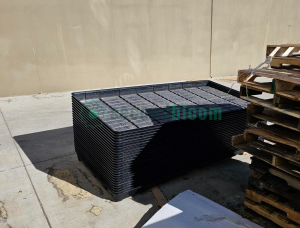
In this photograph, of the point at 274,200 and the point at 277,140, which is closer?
the point at 277,140

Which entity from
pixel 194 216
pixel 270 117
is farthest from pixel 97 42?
pixel 194 216

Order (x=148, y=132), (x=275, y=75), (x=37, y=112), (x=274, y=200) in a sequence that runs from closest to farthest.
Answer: (x=275, y=75), (x=274, y=200), (x=148, y=132), (x=37, y=112)

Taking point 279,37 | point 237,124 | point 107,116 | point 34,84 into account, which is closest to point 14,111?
point 34,84

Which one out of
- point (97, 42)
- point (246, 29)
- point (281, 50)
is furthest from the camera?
point (246, 29)

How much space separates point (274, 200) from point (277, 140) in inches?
34.5

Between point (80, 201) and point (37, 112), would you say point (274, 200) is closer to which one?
point (80, 201)

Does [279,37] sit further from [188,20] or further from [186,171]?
[186,171]

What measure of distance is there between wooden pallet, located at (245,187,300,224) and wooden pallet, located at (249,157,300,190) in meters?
0.29

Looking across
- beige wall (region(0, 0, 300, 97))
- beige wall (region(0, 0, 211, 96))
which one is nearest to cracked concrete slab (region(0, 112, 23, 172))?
beige wall (region(0, 0, 211, 96))

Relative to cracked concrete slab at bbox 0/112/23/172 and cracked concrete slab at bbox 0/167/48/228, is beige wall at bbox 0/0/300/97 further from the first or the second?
cracked concrete slab at bbox 0/167/48/228

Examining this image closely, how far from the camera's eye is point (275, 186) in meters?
4.08

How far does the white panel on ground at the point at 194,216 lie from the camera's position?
3894 millimetres

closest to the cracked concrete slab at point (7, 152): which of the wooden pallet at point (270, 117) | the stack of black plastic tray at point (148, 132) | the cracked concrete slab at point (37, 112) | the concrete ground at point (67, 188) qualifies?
the concrete ground at point (67, 188)

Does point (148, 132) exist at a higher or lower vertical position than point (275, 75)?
lower
